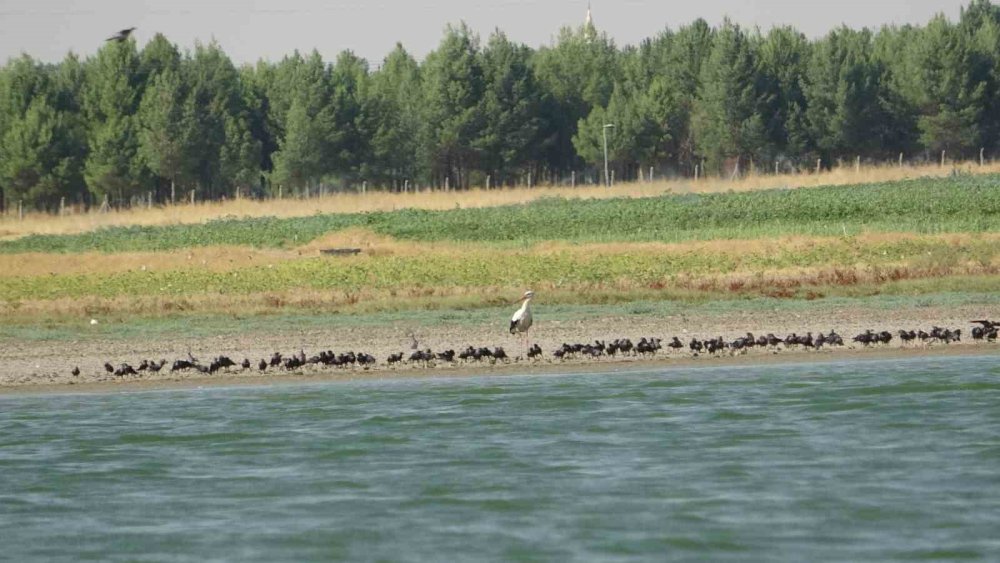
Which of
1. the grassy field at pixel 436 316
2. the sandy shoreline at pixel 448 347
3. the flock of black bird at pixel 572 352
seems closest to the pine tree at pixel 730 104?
the grassy field at pixel 436 316

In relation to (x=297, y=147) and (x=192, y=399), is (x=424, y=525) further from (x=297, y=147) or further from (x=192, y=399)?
(x=297, y=147)

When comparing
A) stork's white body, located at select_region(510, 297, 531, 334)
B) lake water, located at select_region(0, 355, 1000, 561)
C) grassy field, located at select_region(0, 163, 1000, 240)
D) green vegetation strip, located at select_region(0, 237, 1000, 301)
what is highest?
grassy field, located at select_region(0, 163, 1000, 240)

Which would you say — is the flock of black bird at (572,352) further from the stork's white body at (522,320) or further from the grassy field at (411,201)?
the grassy field at (411,201)

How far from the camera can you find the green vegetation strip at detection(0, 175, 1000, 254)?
4756 cm

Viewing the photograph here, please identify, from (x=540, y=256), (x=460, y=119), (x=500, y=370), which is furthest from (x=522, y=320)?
(x=460, y=119)

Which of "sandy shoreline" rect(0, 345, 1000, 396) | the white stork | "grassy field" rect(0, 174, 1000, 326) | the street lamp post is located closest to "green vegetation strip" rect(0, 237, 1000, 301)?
"grassy field" rect(0, 174, 1000, 326)

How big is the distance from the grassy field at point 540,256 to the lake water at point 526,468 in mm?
8750

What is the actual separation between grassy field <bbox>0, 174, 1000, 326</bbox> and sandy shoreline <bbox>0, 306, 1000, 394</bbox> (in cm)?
280

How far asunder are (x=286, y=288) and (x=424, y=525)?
68.5 feet

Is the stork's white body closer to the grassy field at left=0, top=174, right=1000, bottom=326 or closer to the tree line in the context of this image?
the grassy field at left=0, top=174, right=1000, bottom=326

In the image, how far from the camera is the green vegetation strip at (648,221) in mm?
47562

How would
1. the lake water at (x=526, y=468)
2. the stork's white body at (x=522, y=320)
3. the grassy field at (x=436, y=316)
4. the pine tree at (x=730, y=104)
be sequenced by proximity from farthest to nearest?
1. the pine tree at (x=730, y=104)
2. the grassy field at (x=436, y=316)
3. the stork's white body at (x=522, y=320)
4. the lake water at (x=526, y=468)

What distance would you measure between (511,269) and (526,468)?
20103mm

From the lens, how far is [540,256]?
136 feet
